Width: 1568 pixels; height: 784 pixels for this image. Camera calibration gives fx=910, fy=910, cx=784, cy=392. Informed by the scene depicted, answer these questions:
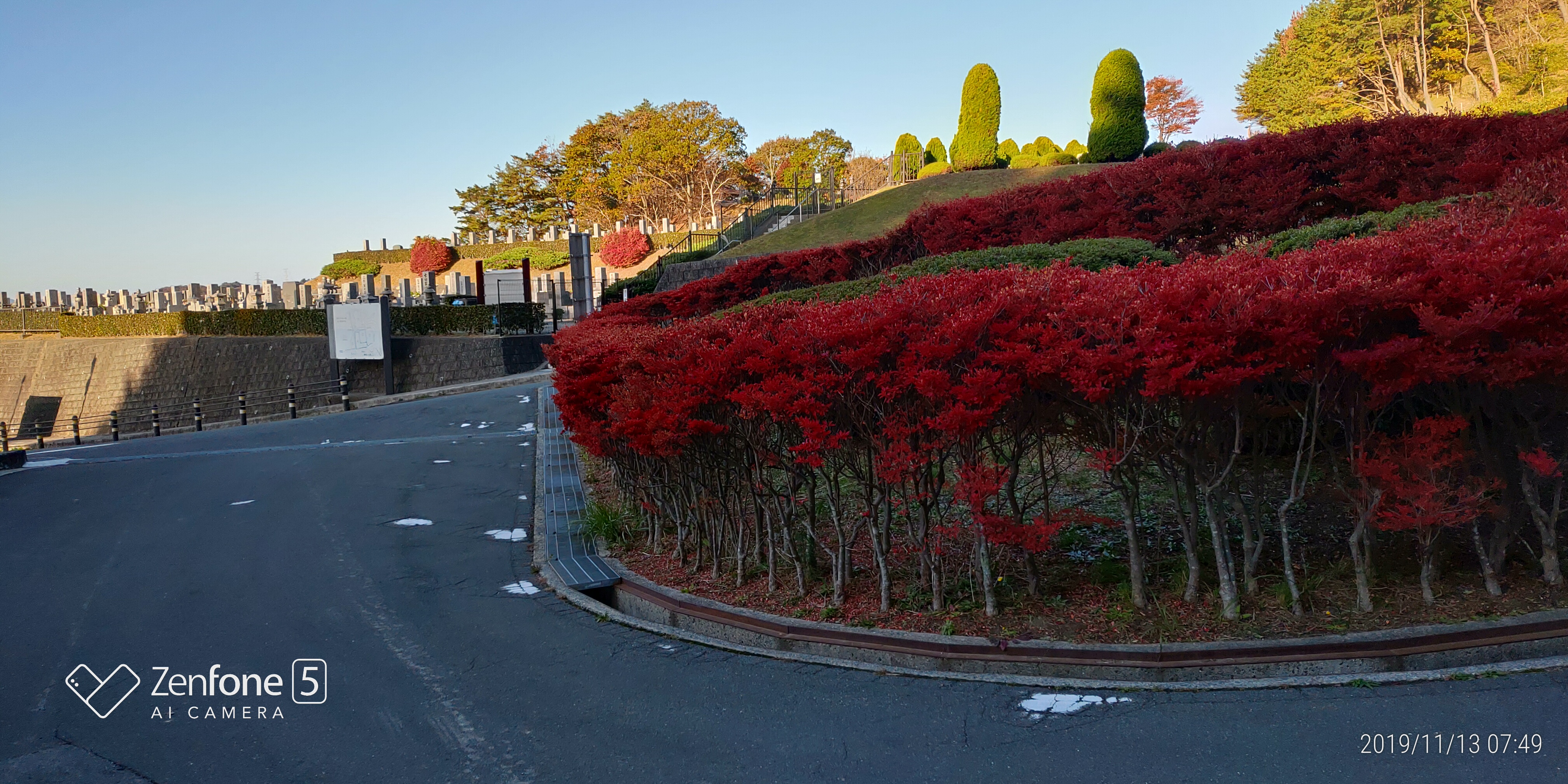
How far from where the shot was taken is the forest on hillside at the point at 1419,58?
104ft

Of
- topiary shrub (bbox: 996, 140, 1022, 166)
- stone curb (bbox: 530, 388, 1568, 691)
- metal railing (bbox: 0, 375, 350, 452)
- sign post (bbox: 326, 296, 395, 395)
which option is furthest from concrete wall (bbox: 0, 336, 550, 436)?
topiary shrub (bbox: 996, 140, 1022, 166)

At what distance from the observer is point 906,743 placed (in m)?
3.96

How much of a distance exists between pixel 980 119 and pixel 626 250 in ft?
68.1

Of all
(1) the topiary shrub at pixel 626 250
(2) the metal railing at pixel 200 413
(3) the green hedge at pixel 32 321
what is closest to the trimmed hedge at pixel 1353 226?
(2) the metal railing at pixel 200 413

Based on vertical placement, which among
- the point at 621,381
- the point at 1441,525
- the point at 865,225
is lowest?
the point at 1441,525

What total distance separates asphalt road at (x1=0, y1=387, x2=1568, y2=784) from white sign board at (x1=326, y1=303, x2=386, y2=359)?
18.4 meters

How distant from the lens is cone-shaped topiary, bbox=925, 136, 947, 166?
57378 millimetres

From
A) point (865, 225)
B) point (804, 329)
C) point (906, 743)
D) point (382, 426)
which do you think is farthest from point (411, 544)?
point (865, 225)

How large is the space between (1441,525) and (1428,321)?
116cm

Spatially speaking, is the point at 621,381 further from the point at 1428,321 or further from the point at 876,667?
the point at 1428,321

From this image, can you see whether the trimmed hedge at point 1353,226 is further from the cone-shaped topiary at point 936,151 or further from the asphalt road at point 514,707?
the cone-shaped topiary at point 936,151

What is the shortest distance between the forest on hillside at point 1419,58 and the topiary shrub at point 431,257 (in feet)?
161

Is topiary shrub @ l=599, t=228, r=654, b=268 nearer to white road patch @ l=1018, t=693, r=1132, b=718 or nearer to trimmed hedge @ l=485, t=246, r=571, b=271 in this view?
trimmed hedge @ l=485, t=246, r=571, b=271

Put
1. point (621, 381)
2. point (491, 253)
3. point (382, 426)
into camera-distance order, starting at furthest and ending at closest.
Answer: point (491, 253) → point (382, 426) → point (621, 381)
